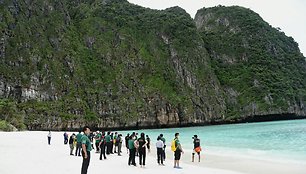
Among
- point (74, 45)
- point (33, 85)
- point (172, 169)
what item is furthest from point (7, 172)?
point (74, 45)

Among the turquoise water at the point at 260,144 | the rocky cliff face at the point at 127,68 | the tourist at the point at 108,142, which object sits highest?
the rocky cliff face at the point at 127,68

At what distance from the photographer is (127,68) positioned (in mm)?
125562

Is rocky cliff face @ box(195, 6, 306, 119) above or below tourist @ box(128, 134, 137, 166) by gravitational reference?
above

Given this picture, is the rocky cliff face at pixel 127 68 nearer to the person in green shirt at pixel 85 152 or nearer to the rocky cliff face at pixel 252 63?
the rocky cliff face at pixel 252 63

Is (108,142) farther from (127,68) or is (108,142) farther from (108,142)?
(127,68)

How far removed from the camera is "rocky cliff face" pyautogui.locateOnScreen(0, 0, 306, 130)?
9912cm

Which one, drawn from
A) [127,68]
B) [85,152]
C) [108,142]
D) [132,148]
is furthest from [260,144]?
[127,68]

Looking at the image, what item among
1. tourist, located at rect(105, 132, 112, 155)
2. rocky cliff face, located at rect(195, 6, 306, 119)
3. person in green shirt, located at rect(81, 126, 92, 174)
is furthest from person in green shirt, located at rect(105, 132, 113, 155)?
rocky cliff face, located at rect(195, 6, 306, 119)

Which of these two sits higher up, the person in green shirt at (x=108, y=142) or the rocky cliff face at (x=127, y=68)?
the rocky cliff face at (x=127, y=68)

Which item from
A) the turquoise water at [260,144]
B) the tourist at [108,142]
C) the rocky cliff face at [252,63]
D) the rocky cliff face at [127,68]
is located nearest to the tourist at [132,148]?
the tourist at [108,142]

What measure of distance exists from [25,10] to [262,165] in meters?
104

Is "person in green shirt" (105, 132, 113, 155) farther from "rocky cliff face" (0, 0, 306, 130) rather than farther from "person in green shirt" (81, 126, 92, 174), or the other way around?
"rocky cliff face" (0, 0, 306, 130)

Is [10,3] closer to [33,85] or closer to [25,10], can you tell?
[25,10]

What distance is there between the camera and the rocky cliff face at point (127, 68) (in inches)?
3903
